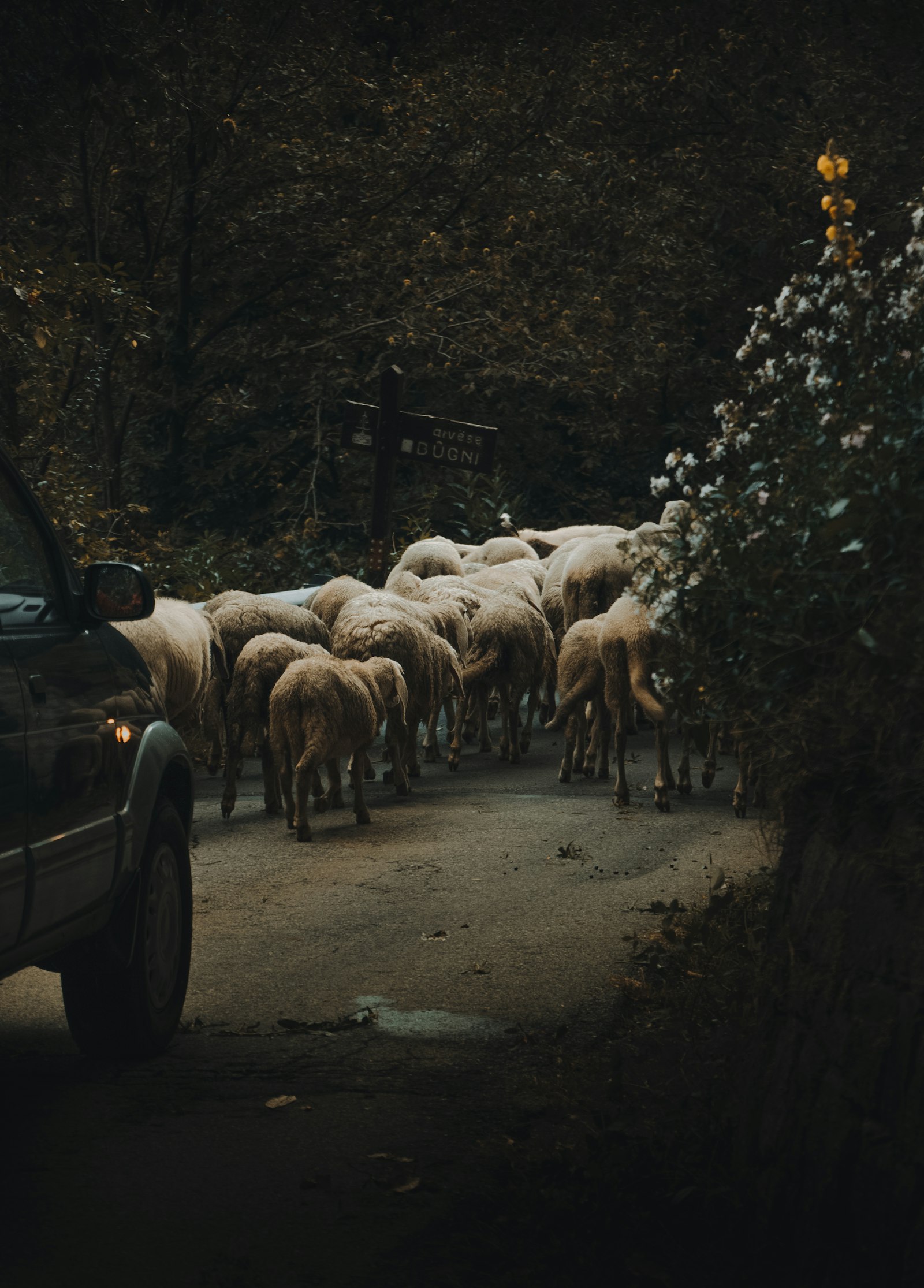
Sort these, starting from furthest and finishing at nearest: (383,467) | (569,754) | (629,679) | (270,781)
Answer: (383,467), (569,754), (629,679), (270,781)

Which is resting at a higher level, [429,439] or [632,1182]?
[429,439]

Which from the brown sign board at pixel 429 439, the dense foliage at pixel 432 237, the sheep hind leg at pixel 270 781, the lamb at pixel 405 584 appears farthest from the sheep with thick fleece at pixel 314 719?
the brown sign board at pixel 429 439

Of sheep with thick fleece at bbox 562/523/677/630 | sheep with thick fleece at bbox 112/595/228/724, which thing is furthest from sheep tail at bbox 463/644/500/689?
sheep with thick fleece at bbox 112/595/228/724

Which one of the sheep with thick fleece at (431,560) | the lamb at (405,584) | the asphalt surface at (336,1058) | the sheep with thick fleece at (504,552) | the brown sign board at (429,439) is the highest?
the brown sign board at (429,439)

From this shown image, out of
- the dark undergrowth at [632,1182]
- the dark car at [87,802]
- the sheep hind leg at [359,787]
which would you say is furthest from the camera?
the sheep hind leg at [359,787]

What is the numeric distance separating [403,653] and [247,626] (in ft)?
5.01

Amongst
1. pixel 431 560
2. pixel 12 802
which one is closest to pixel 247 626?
pixel 431 560

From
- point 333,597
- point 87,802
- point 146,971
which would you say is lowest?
point 146,971

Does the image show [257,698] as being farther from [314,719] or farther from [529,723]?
[529,723]

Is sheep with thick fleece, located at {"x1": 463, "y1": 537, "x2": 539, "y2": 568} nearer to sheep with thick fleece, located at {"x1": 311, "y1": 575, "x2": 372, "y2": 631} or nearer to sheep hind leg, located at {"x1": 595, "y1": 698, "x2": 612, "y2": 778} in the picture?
sheep with thick fleece, located at {"x1": 311, "y1": 575, "x2": 372, "y2": 631}

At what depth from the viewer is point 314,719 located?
888 cm

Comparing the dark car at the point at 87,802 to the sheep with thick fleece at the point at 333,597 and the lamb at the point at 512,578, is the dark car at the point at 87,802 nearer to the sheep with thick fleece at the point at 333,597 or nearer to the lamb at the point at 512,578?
the sheep with thick fleece at the point at 333,597

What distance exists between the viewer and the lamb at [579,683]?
35.5 ft

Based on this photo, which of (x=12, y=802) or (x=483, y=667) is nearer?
(x=12, y=802)
